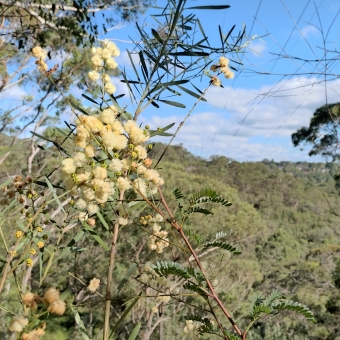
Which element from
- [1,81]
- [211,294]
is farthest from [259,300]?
[1,81]

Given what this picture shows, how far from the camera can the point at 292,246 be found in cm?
2059

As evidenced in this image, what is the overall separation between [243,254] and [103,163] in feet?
48.2

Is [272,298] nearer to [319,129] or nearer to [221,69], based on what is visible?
[221,69]

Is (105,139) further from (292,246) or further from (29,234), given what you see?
(292,246)

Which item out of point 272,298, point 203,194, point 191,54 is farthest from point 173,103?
point 272,298

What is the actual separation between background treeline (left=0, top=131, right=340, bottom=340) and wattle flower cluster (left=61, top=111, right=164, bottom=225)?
0.09 meters

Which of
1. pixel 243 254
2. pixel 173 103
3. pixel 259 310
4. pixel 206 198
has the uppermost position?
pixel 173 103

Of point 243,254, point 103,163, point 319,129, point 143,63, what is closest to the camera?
point 103,163

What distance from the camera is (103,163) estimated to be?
38 cm

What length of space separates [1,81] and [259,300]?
5.34 m

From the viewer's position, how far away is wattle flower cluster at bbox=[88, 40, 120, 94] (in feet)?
1.60

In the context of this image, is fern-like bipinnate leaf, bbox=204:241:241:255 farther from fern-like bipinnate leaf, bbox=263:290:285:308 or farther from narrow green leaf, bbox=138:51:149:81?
narrow green leaf, bbox=138:51:149:81

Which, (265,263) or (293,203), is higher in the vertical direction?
(293,203)

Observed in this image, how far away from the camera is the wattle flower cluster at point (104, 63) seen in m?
0.49
